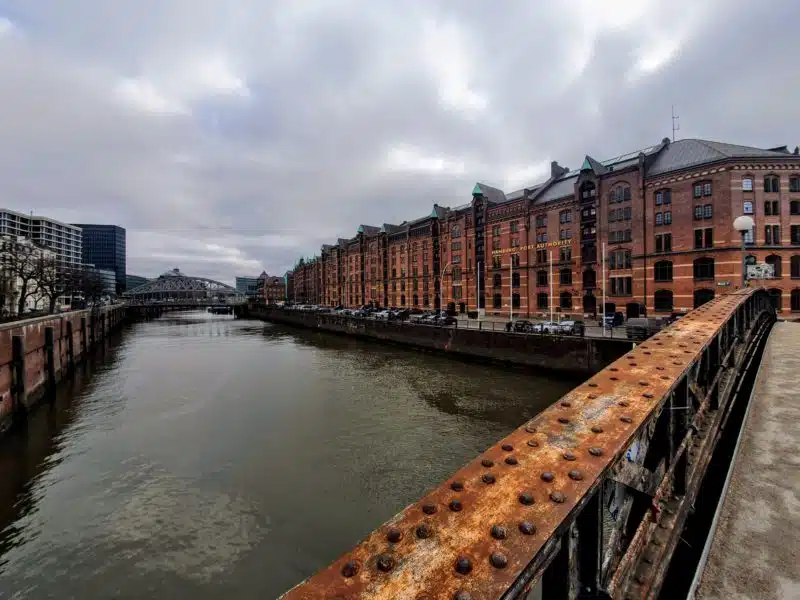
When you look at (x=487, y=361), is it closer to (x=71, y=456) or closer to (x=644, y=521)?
(x=71, y=456)

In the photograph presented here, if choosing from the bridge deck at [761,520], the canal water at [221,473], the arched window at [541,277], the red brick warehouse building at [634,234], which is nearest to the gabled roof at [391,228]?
the red brick warehouse building at [634,234]

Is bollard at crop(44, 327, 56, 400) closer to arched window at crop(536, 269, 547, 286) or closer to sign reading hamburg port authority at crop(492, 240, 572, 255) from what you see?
arched window at crop(536, 269, 547, 286)

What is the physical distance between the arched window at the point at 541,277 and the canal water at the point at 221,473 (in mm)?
24977

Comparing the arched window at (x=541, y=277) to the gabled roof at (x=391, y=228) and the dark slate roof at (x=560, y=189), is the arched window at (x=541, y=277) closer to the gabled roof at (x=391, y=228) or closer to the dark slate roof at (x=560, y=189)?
the dark slate roof at (x=560, y=189)

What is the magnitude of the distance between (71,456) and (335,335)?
44.2 meters

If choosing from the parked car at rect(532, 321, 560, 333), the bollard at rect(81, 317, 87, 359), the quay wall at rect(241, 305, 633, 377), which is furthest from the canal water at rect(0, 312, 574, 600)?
the bollard at rect(81, 317, 87, 359)

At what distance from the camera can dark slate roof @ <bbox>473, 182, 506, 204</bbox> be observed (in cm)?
5654

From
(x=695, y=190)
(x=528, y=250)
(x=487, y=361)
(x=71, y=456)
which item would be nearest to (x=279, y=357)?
(x=487, y=361)

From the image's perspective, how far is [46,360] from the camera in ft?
81.4

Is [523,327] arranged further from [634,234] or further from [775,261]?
[775,261]

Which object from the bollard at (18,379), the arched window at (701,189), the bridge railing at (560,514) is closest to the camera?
the bridge railing at (560,514)

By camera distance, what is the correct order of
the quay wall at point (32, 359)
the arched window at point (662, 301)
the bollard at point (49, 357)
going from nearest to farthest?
the quay wall at point (32, 359) < the bollard at point (49, 357) < the arched window at point (662, 301)

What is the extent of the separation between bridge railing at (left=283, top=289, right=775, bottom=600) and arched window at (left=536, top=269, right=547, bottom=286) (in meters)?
45.3

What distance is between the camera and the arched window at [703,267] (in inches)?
1358
